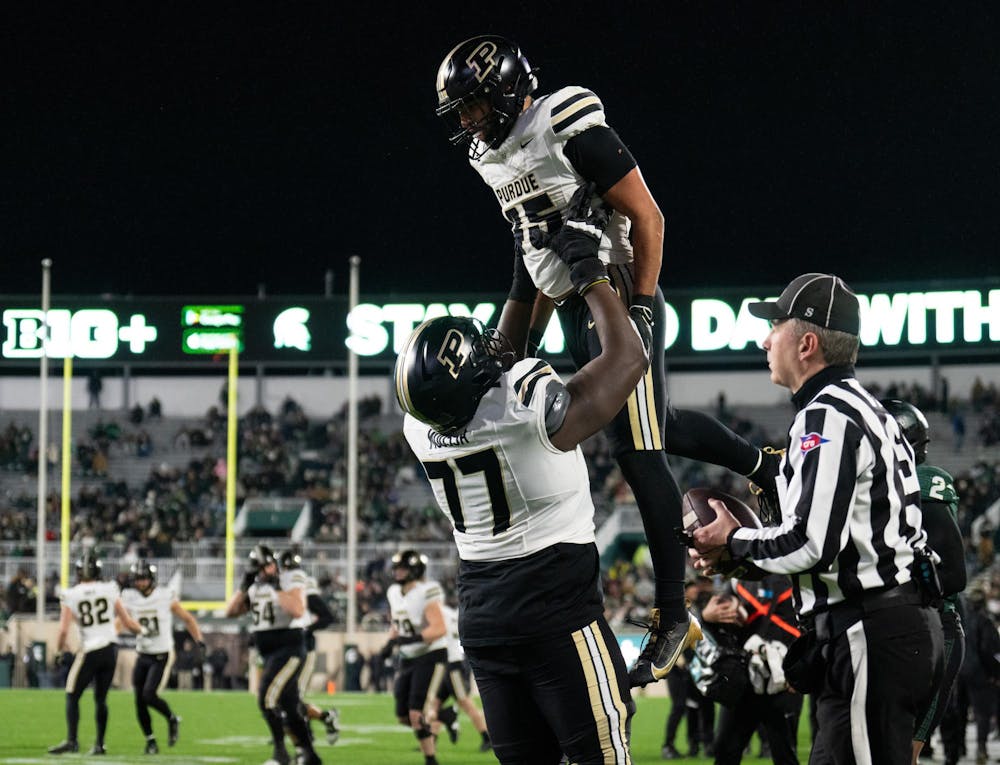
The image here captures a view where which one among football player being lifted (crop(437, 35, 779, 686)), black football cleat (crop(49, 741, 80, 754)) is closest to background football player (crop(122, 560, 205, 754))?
black football cleat (crop(49, 741, 80, 754))

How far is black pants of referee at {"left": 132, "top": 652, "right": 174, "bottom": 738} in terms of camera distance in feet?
53.6

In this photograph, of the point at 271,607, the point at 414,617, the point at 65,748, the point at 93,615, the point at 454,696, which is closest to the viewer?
the point at 271,607

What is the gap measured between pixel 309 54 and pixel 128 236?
11121 mm

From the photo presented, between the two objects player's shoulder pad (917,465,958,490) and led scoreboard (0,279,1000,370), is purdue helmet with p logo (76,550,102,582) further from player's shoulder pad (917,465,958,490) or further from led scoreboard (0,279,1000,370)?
led scoreboard (0,279,1000,370)

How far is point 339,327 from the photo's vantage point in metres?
34.9

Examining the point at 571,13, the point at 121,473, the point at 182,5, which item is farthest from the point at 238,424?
the point at 571,13

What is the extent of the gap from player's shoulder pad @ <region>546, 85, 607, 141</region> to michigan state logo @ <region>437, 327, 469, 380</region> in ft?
3.24

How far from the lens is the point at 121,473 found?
40656 mm

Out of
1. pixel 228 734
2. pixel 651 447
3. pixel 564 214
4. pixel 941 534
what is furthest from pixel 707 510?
pixel 228 734

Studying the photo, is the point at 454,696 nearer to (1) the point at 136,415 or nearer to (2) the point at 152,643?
(2) the point at 152,643

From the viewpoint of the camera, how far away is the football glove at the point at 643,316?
513 centimetres

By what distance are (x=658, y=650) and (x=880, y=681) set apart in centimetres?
101

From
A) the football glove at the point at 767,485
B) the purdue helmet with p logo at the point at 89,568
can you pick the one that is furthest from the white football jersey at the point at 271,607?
the football glove at the point at 767,485

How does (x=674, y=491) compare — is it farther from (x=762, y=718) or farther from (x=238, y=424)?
(x=238, y=424)
